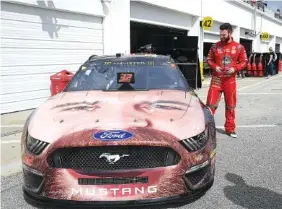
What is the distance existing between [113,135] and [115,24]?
37.1 feet

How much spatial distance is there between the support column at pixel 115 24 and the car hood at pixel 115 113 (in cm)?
965

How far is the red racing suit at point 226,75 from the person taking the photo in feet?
21.7

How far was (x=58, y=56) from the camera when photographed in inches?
456

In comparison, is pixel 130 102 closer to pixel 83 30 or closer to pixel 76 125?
pixel 76 125

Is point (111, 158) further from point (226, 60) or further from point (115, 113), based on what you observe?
point (226, 60)

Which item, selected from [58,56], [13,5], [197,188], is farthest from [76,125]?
[58,56]

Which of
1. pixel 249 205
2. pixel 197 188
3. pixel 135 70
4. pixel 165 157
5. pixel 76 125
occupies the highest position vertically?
pixel 135 70

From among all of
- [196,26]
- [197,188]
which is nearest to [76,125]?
[197,188]

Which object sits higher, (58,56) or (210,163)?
(58,56)

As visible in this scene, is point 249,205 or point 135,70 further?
point 135,70

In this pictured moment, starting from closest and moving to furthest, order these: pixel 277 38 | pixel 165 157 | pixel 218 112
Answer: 1. pixel 165 157
2. pixel 218 112
3. pixel 277 38

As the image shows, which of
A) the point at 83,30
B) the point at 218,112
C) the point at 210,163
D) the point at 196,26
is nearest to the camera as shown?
the point at 210,163

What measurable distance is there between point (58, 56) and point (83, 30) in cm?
148

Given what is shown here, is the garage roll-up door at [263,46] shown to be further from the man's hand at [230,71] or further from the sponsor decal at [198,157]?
the sponsor decal at [198,157]
